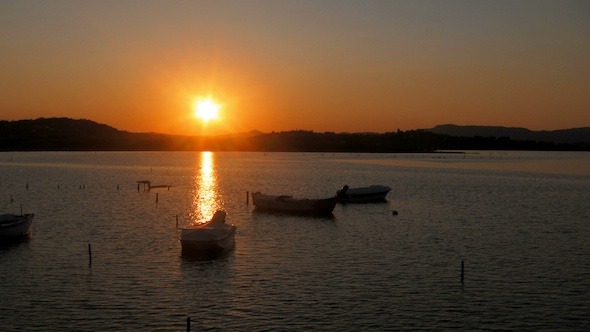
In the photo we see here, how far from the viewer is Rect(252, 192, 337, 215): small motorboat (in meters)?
68.5

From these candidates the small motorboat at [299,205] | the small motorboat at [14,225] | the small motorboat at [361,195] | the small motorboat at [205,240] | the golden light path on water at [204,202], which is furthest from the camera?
the small motorboat at [361,195]

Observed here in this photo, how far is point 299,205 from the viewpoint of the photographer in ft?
226

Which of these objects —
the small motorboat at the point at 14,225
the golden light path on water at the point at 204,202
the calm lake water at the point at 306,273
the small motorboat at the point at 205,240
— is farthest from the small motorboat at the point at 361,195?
the small motorboat at the point at 14,225

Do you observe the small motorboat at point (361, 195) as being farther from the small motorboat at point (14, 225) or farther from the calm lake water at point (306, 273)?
the small motorboat at point (14, 225)

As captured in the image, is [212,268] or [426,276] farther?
[212,268]

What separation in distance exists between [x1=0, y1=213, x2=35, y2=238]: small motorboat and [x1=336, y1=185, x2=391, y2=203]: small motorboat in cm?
4243

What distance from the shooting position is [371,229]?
56.8 metres

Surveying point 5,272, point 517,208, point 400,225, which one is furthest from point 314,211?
point 5,272

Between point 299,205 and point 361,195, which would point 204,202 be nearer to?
point 299,205

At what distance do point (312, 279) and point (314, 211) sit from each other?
110 feet

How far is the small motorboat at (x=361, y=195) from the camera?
271 ft

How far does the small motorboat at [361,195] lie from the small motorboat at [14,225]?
4243 centimetres

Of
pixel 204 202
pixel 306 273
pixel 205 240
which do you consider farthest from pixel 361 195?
pixel 306 273

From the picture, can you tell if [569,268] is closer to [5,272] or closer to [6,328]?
[6,328]
